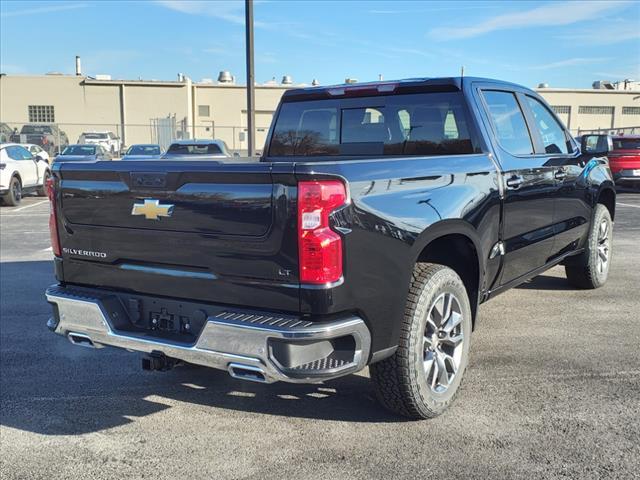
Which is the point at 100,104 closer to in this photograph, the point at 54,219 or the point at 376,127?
the point at 376,127

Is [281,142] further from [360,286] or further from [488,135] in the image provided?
[360,286]

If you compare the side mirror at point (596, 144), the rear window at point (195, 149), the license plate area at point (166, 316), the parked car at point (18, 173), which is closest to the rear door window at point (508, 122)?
the side mirror at point (596, 144)

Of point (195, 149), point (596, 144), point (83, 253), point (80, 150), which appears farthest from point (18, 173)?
point (596, 144)

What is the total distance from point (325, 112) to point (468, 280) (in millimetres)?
1925

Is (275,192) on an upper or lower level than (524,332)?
upper

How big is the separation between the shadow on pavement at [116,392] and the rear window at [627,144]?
15.7 metres

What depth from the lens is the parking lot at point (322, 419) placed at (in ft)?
10.6

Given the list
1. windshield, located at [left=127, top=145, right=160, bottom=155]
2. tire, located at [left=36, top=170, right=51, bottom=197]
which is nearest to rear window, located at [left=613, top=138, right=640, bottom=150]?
windshield, located at [left=127, top=145, right=160, bottom=155]

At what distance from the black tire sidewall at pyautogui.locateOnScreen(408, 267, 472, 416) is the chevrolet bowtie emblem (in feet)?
4.63

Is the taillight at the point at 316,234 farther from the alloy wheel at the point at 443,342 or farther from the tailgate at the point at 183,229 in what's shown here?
the alloy wheel at the point at 443,342

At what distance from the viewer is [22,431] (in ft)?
12.1

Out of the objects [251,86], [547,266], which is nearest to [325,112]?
[547,266]

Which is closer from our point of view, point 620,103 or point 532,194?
point 532,194

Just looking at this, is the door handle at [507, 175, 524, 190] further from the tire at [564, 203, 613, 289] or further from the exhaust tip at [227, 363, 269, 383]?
the exhaust tip at [227, 363, 269, 383]
